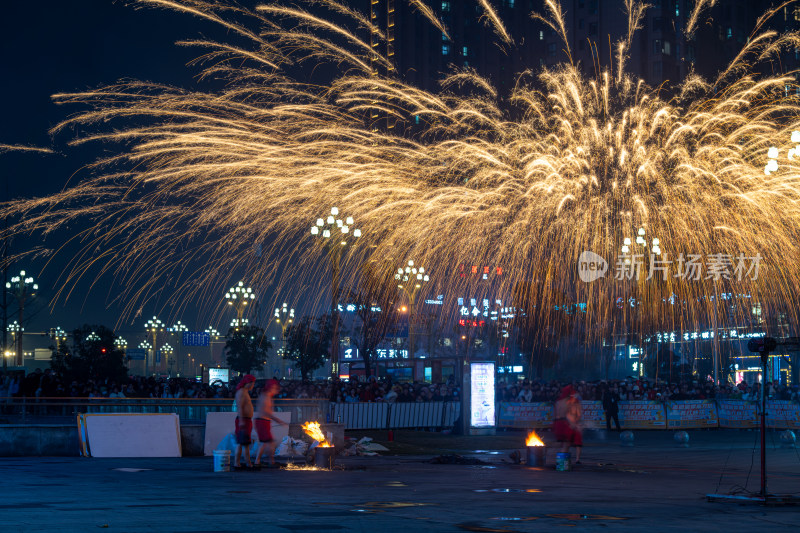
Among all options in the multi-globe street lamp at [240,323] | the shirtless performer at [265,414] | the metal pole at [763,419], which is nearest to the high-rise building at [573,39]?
the multi-globe street lamp at [240,323]

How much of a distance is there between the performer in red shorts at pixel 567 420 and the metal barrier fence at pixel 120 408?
6.35 metres

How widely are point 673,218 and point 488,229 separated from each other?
257 inches

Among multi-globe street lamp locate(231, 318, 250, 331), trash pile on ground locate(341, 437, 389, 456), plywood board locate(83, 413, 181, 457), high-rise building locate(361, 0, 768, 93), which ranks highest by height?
high-rise building locate(361, 0, 768, 93)

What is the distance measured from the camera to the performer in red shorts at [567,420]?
17484mm

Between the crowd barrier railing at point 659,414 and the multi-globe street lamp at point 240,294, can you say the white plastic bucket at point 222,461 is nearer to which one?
the crowd barrier railing at point 659,414

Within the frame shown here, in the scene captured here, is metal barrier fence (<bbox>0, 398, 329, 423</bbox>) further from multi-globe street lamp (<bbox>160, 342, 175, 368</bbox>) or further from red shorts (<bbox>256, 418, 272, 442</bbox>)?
multi-globe street lamp (<bbox>160, 342, 175, 368</bbox>)

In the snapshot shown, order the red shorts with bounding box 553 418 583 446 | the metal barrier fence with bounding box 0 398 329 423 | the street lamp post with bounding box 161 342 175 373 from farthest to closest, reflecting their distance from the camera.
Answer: the street lamp post with bounding box 161 342 175 373
the metal barrier fence with bounding box 0 398 329 423
the red shorts with bounding box 553 418 583 446

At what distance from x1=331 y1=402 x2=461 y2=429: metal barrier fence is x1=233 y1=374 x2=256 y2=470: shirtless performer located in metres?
11.2

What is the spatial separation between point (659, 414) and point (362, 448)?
14.5 metres

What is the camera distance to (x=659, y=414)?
32062 millimetres

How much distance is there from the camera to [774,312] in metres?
52.3

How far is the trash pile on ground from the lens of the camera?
21.1 meters

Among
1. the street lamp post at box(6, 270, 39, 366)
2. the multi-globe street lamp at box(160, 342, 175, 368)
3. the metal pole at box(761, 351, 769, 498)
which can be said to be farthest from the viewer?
the multi-globe street lamp at box(160, 342, 175, 368)

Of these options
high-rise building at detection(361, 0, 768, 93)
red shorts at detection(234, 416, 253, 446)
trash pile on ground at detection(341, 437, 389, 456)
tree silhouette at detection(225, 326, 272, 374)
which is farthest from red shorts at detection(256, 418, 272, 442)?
high-rise building at detection(361, 0, 768, 93)
